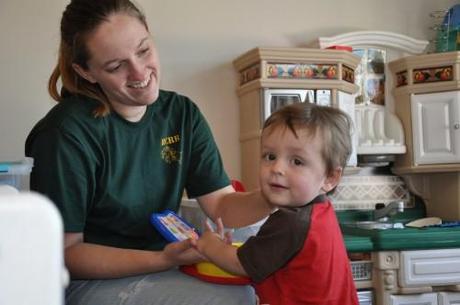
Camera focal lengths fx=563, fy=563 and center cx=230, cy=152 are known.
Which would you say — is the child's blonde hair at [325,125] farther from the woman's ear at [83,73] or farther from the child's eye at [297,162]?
the woman's ear at [83,73]

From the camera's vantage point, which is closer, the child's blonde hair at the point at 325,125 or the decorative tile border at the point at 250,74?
the child's blonde hair at the point at 325,125

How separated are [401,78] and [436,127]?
0.95 feet

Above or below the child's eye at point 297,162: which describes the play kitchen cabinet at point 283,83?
above

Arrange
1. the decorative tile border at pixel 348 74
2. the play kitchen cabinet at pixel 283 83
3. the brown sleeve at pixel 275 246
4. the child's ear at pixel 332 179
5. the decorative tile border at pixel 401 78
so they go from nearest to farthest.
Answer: the brown sleeve at pixel 275 246
the child's ear at pixel 332 179
the play kitchen cabinet at pixel 283 83
the decorative tile border at pixel 348 74
the decorative tile border at pixel 401 78

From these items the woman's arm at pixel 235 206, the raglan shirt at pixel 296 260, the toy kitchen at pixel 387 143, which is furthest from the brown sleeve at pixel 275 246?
the toy kitchen at pixel 387 143

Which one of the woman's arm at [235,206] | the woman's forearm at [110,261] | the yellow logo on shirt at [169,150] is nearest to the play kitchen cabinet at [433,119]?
the woman's arm at [235,206]

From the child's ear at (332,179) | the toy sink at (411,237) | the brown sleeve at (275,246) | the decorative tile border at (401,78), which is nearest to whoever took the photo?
the brown sleeve at (275,246)

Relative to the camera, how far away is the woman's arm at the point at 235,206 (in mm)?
1283

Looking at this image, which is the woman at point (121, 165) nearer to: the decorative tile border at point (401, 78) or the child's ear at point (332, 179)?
the child's ear at point (332, 179)

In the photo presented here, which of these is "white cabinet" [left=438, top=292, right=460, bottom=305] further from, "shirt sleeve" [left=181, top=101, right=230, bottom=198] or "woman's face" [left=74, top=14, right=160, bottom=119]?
"woman's face" [left=74, top=14, right=160, bottom=119]

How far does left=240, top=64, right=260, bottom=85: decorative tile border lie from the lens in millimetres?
2381

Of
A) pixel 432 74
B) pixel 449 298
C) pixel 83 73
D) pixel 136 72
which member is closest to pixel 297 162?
pixel 136 72

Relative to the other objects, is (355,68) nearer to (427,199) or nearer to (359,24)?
(359,24)

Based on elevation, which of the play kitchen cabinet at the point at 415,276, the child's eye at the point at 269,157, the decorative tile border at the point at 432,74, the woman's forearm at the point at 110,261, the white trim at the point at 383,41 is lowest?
the play kitchen cabinet at the point at 415,276
